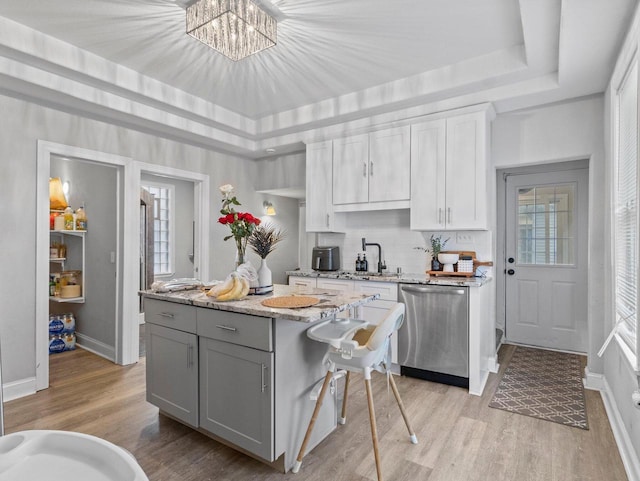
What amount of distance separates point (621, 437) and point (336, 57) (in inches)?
127

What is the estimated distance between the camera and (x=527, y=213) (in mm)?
4289

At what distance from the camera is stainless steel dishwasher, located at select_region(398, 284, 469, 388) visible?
3111mm

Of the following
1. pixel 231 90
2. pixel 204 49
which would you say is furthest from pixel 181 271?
pixel 204 49

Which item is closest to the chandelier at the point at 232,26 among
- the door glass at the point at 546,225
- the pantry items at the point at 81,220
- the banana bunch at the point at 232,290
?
the banana bunch at the point at 232,290

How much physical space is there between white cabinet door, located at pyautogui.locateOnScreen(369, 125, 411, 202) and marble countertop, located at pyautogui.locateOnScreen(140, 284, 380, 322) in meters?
1.63

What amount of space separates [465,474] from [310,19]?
289 centimetres

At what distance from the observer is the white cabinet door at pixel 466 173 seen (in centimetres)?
327

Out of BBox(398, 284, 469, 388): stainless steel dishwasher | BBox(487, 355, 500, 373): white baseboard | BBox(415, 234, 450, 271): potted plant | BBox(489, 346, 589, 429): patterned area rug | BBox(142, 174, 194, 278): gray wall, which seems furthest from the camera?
BBox(142, 174, 194, 278): gray wall

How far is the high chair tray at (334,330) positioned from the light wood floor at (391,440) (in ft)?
2.42

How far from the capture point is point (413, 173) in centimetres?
364

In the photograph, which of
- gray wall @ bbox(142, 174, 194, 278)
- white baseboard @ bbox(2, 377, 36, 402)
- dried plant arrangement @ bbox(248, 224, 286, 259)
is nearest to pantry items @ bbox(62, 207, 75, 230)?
white baseboard @ bbox(2, 377, 36, 402)

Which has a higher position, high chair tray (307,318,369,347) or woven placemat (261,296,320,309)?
woven placemat (261,296,320,309)

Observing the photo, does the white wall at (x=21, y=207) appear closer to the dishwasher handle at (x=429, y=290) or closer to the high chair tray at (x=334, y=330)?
the high chair tray at (x=334, y=330)

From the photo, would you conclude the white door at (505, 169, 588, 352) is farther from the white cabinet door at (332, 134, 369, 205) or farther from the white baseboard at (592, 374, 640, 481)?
the white cabinet door at (332, 134, 369, 205)
